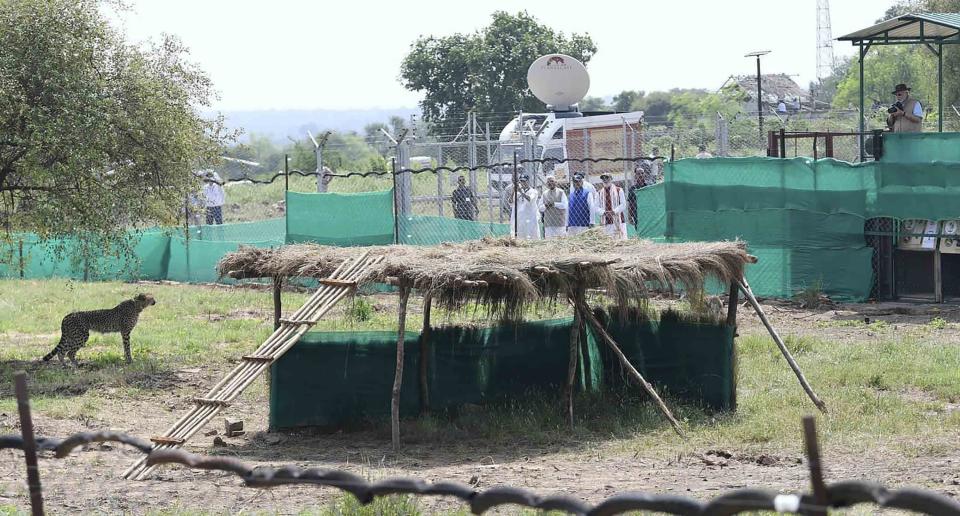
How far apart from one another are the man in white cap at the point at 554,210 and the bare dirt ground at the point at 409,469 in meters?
9.47

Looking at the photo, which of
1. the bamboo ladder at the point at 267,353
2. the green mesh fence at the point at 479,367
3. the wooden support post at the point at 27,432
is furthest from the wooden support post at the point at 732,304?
the wooden support post at the point at 27,432

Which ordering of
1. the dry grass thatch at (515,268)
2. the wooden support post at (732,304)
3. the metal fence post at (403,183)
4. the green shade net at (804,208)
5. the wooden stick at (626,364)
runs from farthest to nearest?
the metal fence post at (403,183) < the green shade net at (804,208) < the wooden support post at (732,304) < the wooden stick at (626,364) < the dry grass thatch at (515,268)

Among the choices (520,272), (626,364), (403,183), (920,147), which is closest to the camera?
(520,272)

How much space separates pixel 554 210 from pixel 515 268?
1044 cm

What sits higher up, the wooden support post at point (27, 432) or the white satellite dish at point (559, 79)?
the white satellite dish at point (559, 79)

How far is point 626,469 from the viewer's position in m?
9.91

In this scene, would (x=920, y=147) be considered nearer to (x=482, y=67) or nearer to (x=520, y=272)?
(x=520, y=272)

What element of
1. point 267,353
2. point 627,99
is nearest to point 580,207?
point 267,353

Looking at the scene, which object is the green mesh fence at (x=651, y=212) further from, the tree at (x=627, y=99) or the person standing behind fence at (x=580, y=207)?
the tree at (x=627, y=99)

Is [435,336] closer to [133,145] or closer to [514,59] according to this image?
[133,145]

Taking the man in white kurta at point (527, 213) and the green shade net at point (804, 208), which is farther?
the man in white kurta at point (527, 213)

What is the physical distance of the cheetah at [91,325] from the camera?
589 inches

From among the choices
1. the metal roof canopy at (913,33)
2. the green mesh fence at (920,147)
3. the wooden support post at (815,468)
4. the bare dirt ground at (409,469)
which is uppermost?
the metal roof canopy at (913,33)

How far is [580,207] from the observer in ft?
68.8
